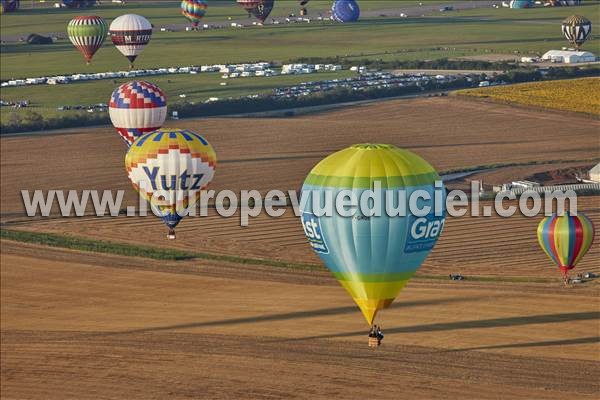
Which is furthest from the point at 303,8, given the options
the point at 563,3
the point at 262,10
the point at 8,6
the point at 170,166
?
the point at 170,166

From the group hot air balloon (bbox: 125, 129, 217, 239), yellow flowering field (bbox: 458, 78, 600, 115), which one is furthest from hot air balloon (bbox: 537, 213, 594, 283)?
yellow flowering field (bbox: 458, 78, 600, 115)

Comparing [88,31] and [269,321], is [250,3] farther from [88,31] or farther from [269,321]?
[269,321]

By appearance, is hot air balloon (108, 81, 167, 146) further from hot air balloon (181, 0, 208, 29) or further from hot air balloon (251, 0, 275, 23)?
hot air balloon (251, 0, 275, 23)

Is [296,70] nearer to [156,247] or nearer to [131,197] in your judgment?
[131,197]

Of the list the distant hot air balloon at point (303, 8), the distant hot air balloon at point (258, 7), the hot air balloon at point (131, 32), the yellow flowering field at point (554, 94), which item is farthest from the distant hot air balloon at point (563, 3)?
the hot air balloon at point (131, 32)

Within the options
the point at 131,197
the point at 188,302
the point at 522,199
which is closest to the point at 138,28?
the point at 131,197

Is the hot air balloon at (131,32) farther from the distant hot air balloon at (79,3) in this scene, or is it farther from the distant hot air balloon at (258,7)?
the distant hot air balloon at (79,3)
